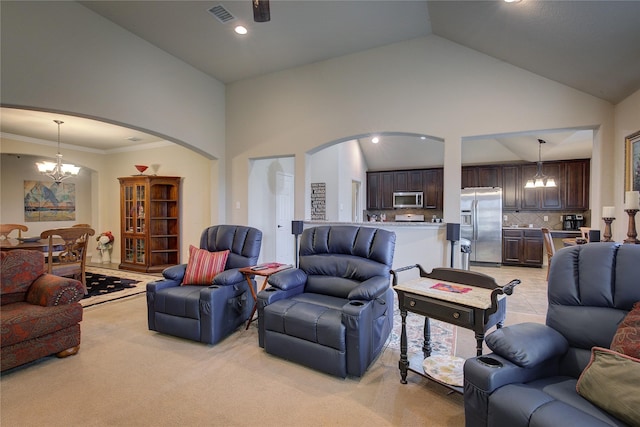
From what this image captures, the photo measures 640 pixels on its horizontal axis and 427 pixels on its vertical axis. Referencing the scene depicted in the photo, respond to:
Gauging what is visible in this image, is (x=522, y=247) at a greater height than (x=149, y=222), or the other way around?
(x=149, y=222)

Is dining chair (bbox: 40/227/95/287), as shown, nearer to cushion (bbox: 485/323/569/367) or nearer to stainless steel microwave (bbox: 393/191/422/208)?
cushion (bbox: 485/323/569/367)

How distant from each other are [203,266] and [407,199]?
634cm

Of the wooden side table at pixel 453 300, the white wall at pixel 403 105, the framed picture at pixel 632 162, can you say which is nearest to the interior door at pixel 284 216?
the white wall at pixel 403 105

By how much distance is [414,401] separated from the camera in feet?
6.80

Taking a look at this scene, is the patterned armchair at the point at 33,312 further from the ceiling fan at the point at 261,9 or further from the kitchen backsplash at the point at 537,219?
the kitchen backsplash at the point at 537,219

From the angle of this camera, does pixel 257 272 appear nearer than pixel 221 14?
Yes

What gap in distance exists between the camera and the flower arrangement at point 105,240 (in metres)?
6.93

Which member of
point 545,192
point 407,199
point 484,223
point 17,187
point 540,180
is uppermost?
point 540,180

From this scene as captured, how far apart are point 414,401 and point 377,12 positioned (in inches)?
158

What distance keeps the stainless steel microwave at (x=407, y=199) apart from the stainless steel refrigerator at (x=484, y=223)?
1322 mm

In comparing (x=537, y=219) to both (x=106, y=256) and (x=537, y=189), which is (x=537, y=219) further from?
(x=106, y=256)

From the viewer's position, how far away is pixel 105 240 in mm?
6938

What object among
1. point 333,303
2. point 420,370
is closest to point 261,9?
point 333,303

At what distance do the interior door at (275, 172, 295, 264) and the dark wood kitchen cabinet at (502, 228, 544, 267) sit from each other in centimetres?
495
